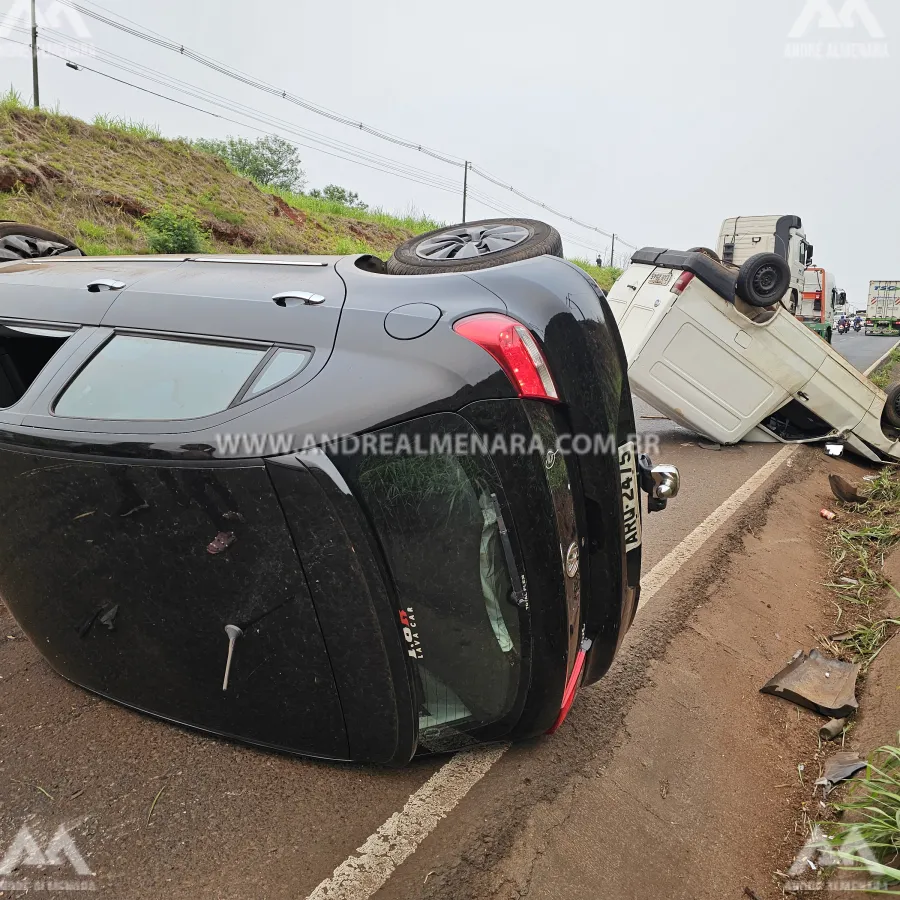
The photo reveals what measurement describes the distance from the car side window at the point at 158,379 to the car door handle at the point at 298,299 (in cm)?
18

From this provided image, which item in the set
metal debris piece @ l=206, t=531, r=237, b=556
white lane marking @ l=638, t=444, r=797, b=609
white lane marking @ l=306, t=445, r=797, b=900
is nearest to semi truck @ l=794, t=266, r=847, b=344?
white lane marking @ l=638, t=444, r=797, b=609

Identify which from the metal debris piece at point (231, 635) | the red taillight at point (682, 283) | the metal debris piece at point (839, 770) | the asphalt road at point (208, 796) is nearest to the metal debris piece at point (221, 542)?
the metal debris piece at point (231, 635)

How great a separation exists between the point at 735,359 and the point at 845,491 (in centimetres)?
153

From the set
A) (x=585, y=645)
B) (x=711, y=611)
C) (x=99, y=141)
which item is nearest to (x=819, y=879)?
(x=585, y=645)

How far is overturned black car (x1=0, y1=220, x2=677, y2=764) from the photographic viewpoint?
1.82m

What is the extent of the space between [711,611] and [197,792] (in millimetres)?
2695

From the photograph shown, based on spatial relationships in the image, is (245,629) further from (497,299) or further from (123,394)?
(497,299)

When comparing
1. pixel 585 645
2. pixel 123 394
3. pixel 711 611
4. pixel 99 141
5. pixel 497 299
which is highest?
pixel 99 141

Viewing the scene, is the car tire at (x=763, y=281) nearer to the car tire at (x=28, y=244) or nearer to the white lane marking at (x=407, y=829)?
the white lane marking at (x=407, y=829)

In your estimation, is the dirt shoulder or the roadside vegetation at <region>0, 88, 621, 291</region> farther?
the roadside vegetation at <region>0, 88, 621, 291</region>

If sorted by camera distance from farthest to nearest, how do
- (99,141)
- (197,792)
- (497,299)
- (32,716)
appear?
(99,141)
(32,716)
(197,792)
(497,299)

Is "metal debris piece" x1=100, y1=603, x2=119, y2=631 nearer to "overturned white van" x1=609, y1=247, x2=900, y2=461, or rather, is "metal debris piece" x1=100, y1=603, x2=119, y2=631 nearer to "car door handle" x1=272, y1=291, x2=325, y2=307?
"car door handle" x1=272, y1=291, x2=325, y2=307

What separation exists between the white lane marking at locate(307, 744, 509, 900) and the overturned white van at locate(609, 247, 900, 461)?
15.8ft

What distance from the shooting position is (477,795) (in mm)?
2219
